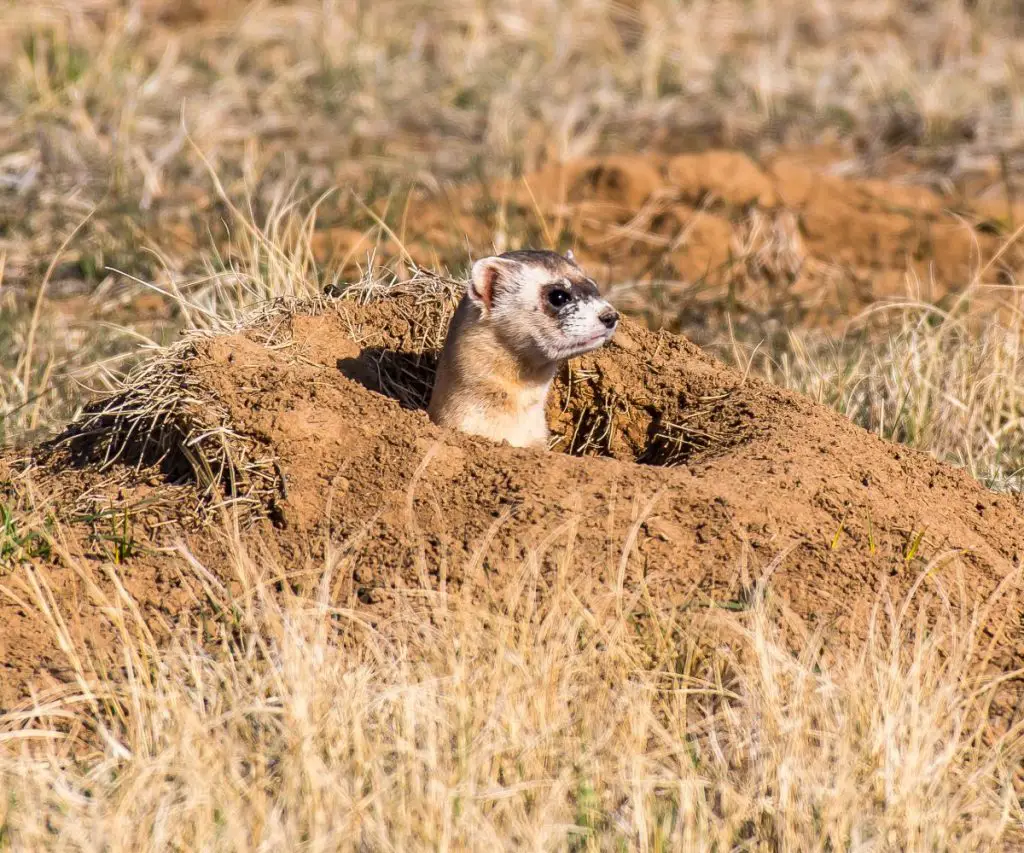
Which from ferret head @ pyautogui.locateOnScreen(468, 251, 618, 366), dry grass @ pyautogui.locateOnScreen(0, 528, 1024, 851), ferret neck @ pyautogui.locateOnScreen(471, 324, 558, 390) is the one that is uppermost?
ferret head @ pyautogui.locateOnScreen(468, 251, 618, 366)

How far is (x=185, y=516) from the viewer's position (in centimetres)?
445

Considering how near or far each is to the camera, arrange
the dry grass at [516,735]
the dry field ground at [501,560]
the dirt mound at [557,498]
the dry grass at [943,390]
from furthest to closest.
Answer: the dry grass at [943,390] < the dirt mound at [557,498] < the dry field ground at [501,560] < the dry grass at [516,735]

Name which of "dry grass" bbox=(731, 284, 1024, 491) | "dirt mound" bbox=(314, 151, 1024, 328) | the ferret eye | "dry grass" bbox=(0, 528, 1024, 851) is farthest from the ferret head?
"dirt mound" bbox=(314, 151, 1024, 328)

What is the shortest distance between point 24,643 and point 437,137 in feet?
21.1

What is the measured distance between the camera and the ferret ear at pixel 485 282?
5023mm

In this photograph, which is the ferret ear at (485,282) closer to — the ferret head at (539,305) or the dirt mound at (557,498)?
the ferret head at (539,305)

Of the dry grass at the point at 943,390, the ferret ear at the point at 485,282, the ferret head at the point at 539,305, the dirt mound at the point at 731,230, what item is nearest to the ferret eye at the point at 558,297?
the ferret head at the point at 539,305

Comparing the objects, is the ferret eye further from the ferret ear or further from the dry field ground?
the dry field ground

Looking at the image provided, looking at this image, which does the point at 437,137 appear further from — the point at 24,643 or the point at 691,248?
the point at 24,643

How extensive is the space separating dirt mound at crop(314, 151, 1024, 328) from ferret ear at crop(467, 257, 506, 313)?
2.24 m

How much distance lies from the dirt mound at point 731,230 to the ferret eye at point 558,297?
7.46 feet

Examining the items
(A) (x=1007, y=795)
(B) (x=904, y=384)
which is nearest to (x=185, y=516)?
(A) (x=1007, y=795)

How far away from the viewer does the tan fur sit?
5.04 meters

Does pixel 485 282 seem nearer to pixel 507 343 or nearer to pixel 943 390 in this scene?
pixel 507 343
